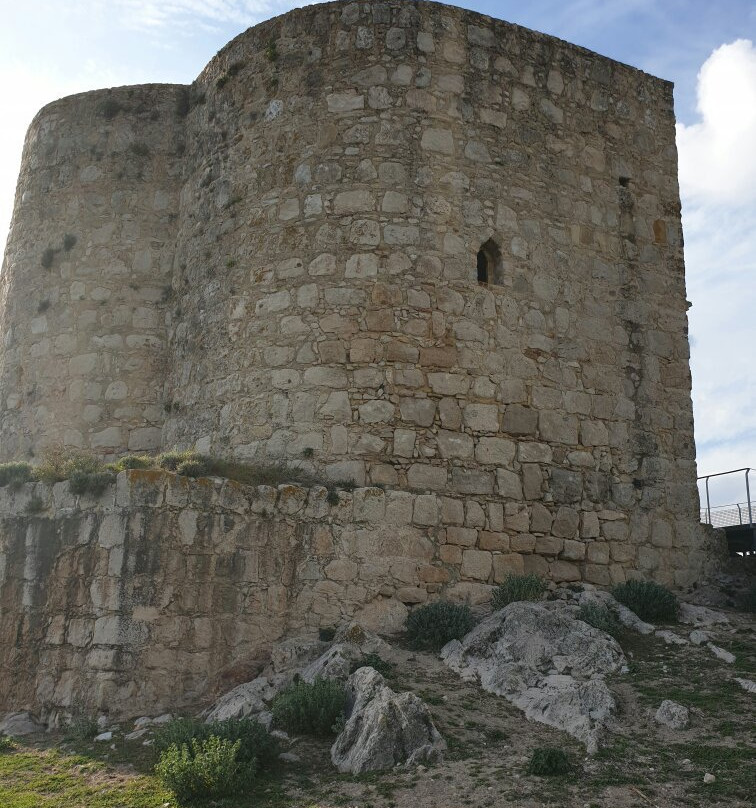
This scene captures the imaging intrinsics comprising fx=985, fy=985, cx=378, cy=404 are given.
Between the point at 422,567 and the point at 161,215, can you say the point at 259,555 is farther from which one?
the point at 161,215

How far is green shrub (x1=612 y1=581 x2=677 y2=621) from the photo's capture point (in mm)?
11562

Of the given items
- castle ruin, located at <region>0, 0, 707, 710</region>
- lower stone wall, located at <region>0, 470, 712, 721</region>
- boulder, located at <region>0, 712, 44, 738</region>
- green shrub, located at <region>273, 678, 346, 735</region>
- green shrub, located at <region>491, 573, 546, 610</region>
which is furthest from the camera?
green shrub, located at <region>491, 573, 546, 610</region>

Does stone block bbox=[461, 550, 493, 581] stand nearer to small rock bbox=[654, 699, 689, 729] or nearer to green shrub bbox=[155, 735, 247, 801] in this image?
small rock bbox=[654, 699, 689, 729]

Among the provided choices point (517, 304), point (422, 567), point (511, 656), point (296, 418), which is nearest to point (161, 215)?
point (296, 418)

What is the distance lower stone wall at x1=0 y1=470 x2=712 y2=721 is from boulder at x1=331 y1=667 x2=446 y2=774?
7.14 ft

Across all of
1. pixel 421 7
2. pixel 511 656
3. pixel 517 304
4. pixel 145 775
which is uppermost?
pixel 421 7

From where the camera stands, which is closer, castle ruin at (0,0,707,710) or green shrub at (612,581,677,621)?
castle ruin at (0,0,707,710)

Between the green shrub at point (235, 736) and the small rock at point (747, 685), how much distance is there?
427 centimetres

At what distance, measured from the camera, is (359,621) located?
425 inches

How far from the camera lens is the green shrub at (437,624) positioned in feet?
34.3

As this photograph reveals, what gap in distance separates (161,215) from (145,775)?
8.70m

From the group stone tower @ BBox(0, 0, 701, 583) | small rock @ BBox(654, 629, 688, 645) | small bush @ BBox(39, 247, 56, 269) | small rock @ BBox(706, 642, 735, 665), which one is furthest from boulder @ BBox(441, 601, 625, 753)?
small bush @ BBox(39, 247, 56, 269)

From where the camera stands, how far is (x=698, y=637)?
1055 cm

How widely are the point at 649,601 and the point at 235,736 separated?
5.63 meters
